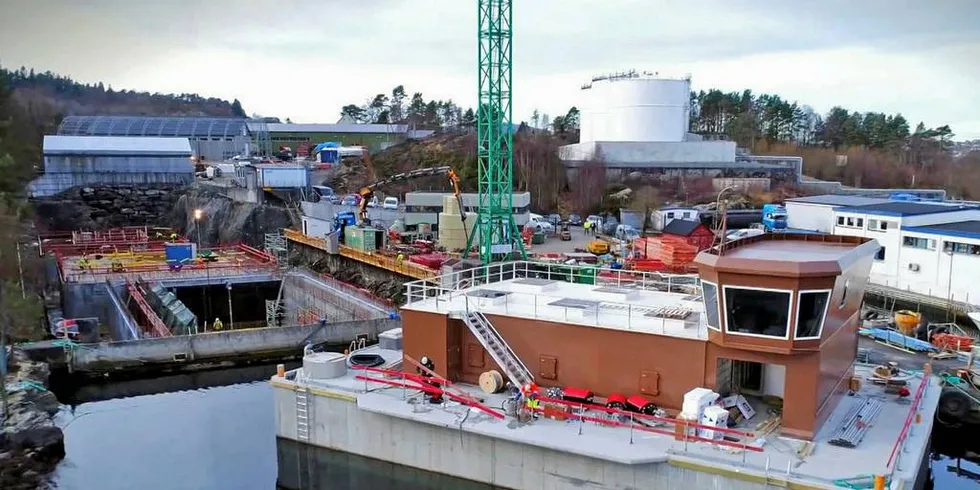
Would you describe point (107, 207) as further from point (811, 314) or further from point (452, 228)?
point (811, 314)

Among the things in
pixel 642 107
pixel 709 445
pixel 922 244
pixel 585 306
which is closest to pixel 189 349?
pixel 585 306

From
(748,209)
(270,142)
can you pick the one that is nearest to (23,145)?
(748,209)

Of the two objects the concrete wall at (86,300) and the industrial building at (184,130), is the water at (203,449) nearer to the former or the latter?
the concrete wall at (86,300)

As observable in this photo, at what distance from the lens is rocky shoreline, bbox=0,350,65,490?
19.0 metres

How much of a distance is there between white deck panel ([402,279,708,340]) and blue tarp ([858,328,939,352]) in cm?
1098

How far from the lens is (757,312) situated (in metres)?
15.8

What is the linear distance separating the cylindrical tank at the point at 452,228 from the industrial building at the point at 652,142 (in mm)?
27838

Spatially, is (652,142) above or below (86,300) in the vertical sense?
above

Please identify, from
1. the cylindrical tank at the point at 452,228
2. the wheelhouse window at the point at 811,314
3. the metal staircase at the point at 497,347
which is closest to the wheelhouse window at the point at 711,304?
the wheelhouse window at the point at 811,314

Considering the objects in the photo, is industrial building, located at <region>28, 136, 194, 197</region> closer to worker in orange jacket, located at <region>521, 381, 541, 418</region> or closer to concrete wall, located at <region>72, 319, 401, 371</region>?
concrete wall, located at <region>72, 319, 401, 371</region>

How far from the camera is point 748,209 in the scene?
63438 mm

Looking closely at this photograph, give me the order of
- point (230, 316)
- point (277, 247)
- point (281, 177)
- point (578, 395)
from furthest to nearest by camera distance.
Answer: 1. point (281, 177)
2. point (277, 247)
3. point (230, 316)
4. point (578, 395)

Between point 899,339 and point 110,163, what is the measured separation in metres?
74.3

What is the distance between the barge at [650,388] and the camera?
1537 cm
